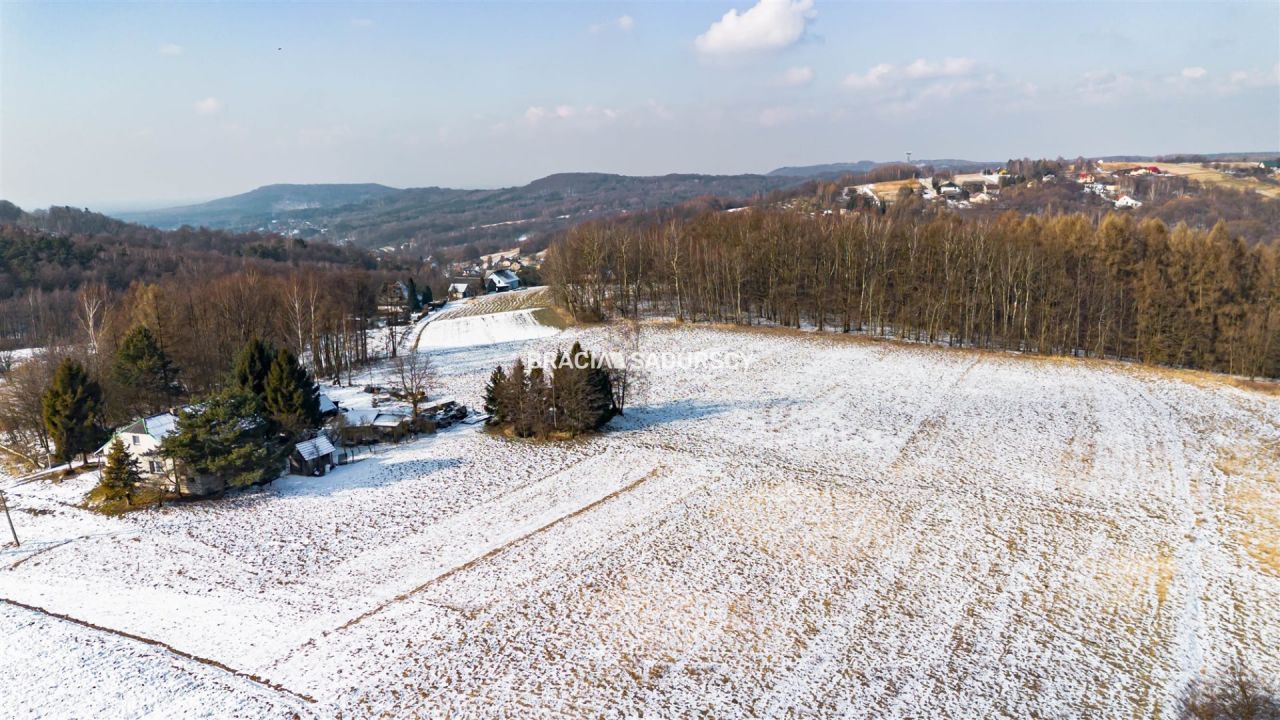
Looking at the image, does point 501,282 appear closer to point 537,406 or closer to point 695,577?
point 537,406

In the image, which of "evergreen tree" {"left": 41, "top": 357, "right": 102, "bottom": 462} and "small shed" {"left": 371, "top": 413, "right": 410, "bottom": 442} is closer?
"evergreen tree" {"left": 41, "top": 357, "right": 102, "bottom": 462}

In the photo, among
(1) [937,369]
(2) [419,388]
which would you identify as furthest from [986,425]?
(2) [419,388]

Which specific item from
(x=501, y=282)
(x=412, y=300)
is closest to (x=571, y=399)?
(x=412, y=300)

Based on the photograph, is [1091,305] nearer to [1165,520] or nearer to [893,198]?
[1165,520]

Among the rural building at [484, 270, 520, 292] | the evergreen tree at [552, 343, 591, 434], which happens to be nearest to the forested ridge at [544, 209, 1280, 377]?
the evergreen tree at [552, 343, 591, 434]

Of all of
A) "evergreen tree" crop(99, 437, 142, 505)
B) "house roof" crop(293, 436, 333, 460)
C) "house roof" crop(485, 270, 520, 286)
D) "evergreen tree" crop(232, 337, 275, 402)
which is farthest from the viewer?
"house roof" crop(485, 270, 520, 286)

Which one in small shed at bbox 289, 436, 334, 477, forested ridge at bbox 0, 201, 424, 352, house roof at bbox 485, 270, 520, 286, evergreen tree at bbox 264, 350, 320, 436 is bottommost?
small shed at bbox 289, 436, 334, 477

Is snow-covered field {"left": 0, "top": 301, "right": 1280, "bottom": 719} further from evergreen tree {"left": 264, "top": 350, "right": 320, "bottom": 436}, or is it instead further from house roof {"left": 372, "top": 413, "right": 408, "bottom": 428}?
evergreen tree {"left": 264, "top": 350, "right": 320, "bottom": 436}
